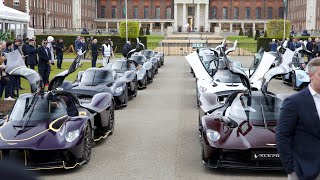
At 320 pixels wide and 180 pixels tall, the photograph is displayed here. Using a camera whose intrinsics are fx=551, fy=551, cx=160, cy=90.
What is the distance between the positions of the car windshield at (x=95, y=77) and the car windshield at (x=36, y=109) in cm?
595

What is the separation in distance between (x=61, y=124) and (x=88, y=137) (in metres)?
0.58

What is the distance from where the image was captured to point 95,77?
53.8ft

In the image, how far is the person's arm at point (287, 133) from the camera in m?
4.52

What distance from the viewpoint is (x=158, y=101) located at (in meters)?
18.9

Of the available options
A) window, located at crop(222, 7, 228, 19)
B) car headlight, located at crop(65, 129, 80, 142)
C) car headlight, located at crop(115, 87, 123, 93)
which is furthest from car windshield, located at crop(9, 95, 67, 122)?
window, located at crop(222, 7, 228, 19)

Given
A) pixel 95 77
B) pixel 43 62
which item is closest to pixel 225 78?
pixel 95 77

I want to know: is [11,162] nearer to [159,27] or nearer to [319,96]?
[319,96]

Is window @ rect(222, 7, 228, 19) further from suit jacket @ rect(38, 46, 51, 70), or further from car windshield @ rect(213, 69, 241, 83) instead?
car windshield @ rect(213, 69, 241, 83)

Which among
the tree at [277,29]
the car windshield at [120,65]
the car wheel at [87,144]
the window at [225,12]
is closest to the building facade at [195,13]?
the window at [225,12]

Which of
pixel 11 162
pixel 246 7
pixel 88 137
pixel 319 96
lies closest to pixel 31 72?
pixel 88 137

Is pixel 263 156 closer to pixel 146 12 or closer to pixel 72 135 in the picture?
pixel 72 135

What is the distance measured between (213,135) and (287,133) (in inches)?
172

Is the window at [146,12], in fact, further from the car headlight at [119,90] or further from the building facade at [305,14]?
the car headlight at [119,90]

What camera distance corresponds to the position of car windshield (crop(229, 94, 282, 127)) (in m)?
9.48
